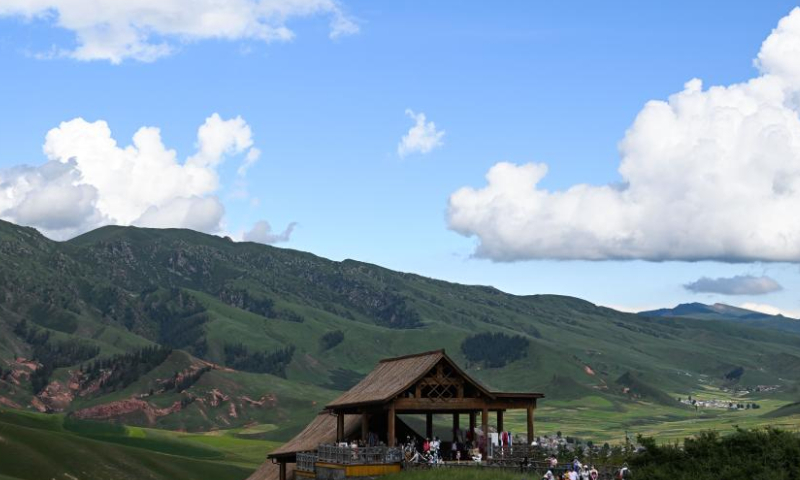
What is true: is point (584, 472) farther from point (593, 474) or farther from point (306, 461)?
point (306, 461)

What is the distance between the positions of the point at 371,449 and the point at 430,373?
5910mm

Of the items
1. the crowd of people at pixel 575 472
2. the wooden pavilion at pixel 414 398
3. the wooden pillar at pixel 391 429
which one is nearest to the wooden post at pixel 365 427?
the wooden pavilion at pixel 414 398

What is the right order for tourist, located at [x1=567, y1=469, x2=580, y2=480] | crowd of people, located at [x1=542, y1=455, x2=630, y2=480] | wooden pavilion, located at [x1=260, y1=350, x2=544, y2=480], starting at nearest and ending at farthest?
tourist, located at [x1=567, y1=469, x2=580, y2=480]
crowd of people, located at [x1=542, y1=455, x2=630, y2=480]
wooden pavilion, located at [x1=260, y1=350, x2=544, y2=480]

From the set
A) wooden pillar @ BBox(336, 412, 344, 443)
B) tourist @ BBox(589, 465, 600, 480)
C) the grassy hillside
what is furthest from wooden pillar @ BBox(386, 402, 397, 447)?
the grassy hillside

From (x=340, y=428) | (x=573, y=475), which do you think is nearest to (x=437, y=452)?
(x=340, y=428)

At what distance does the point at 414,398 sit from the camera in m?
A: 58.0

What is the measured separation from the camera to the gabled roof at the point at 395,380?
57531mm

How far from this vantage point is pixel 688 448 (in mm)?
44781

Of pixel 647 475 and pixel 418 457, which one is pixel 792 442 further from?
pixel 418 457

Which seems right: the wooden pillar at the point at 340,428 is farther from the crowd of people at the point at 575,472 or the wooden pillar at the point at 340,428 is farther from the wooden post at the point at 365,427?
the crowd of people at the point at 575,472

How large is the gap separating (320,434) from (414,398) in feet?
52.7

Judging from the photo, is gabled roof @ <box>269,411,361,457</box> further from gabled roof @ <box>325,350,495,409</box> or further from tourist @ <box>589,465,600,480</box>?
tourist @ <box>589,465,600,480</box>

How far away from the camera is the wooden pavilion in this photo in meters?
57.9

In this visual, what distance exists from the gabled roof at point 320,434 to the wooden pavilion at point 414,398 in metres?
0.15
